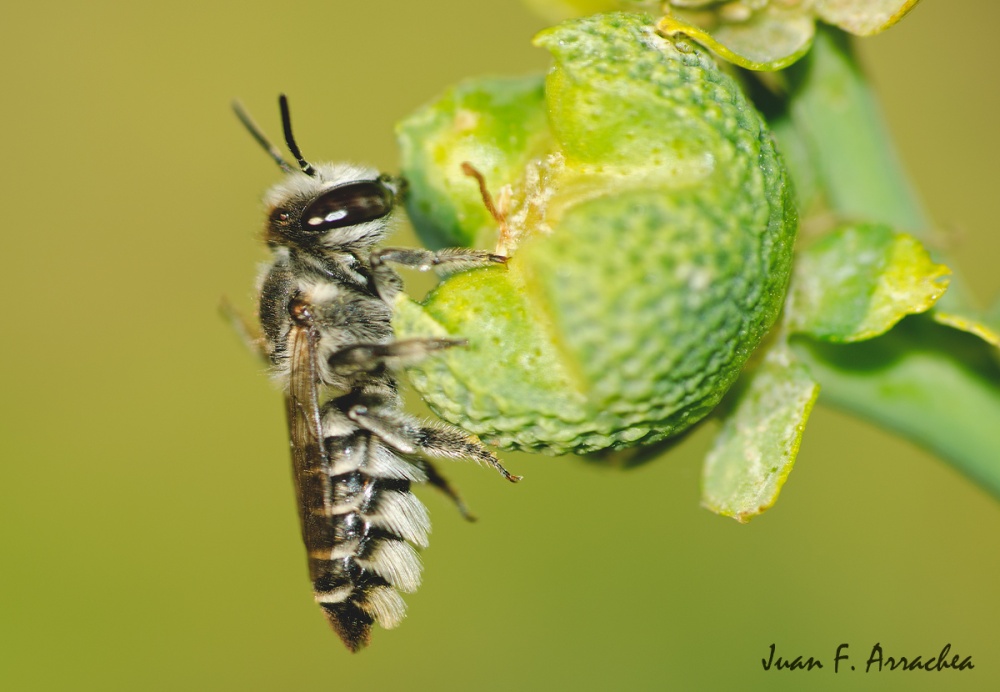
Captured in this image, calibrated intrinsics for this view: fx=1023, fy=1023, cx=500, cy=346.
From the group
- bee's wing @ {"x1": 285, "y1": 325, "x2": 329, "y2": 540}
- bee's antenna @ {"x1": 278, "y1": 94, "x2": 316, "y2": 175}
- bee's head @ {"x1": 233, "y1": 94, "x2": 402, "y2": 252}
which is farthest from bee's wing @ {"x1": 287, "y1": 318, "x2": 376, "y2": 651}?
bee's antenna @ {"x1": 278, "y1": 94, "x2": 316, "y2": 175}

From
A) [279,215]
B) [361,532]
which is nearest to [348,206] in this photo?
[279,215]

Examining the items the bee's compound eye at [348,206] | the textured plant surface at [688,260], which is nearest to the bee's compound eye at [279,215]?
the bee's compound eye at [348,206]

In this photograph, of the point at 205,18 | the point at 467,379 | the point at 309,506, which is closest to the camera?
the point at 467,379

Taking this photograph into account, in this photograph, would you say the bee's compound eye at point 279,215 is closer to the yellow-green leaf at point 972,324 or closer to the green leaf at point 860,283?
the green leaf at point 860,283

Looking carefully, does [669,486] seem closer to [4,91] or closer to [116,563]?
[116,563]

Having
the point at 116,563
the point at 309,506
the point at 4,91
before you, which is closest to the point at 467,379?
the point at 309,506
